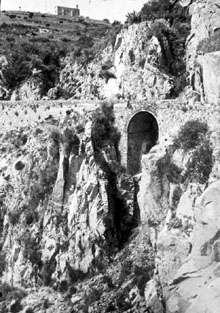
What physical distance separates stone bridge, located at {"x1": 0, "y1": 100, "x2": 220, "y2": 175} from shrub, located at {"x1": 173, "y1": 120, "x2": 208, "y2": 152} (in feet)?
1.28

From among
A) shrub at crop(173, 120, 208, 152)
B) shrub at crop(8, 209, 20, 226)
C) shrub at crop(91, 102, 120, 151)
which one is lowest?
shrub at crop(8, 209, 20, 226)

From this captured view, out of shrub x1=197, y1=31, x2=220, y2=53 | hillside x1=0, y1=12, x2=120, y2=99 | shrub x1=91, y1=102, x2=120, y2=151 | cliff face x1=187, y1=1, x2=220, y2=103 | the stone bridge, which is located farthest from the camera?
hillside x1=0, y1=12, x2=120, y2=99

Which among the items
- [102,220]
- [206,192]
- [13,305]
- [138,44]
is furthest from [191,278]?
[138,44]

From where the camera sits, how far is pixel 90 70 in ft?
165

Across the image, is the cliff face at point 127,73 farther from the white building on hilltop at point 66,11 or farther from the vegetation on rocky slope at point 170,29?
the white building on hilltop at point 66,11

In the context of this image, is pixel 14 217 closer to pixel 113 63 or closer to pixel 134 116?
pixel 134 116

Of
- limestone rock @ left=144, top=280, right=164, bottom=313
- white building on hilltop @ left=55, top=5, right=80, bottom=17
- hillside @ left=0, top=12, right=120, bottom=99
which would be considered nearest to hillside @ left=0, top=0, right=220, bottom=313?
limestone rock @ left=144, top=280, right=164, bottom=313

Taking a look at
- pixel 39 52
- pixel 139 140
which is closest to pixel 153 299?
pixel 139 140

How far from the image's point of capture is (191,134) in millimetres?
36594

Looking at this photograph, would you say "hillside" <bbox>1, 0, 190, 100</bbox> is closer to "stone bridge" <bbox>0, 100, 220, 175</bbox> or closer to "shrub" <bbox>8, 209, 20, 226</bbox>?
"stone bridge" <bbox>0, 100, 220, 175</bbox>

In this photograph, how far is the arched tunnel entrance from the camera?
40.8 meters

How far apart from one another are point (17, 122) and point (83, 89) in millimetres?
6516

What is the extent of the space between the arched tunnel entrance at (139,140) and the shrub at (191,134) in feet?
12.3

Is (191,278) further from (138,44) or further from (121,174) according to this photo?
(138,44)
